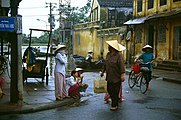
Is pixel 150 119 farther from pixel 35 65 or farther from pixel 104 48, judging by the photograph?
pixel 104 48

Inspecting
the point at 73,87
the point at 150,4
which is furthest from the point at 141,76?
the point at 150,4

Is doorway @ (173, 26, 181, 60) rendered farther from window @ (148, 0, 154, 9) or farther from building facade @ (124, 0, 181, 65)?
window @ (148, 0, 154, 9)

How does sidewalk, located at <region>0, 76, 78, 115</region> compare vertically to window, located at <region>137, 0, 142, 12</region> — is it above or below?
below

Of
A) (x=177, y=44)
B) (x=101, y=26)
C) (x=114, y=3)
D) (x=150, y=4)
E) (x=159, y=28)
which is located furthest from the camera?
(x=114, y=3)

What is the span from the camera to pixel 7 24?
9.41 meters

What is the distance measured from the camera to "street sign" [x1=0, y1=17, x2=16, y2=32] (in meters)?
9.37

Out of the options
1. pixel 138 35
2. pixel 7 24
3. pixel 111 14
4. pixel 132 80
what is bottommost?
pixel 132 80

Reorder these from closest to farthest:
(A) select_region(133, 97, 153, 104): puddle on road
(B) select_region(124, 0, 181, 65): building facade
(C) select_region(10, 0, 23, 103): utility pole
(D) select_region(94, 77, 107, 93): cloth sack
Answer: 1. (C) select_region(10, 0, 23, 103): utility pole
2. (D) select_region(94, 77, 107, 93): cloth sack
3. (A) select_region(133, 97, 153, 104): puddle on road
4. (B) select_region(124, 0, 181, 65): building facade

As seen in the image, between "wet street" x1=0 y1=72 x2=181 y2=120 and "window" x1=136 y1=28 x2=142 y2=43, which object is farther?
"window" x1=136 y1=28 x2=142 y2=43

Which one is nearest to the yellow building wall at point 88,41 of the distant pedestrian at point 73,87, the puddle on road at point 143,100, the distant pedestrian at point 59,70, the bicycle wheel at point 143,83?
the bicycle wheel at point 143,83

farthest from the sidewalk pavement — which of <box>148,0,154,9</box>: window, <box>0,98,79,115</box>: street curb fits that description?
<box>148,0,154,9</box>: window

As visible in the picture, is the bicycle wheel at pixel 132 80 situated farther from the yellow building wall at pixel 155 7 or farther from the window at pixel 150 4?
the window at pixel 150 4

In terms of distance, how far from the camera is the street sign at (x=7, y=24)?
937 cm

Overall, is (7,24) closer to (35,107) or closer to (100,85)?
(35,107)
